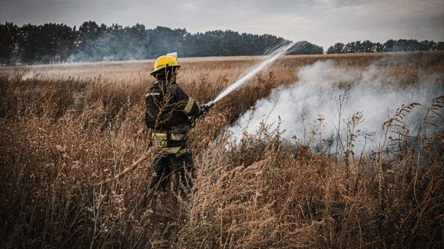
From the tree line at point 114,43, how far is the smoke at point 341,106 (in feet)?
85.7

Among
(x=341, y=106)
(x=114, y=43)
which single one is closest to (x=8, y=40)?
(x=114, y=43)

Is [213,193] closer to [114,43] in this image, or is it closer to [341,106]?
[341,106]

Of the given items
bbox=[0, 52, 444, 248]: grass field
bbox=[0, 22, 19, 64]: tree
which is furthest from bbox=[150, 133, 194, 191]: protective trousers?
bbox=[0, 22, 19, 64]: tree

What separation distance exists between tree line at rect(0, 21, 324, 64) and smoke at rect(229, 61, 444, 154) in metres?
26.1

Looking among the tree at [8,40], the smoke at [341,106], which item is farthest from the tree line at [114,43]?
the smoke at [341,106]

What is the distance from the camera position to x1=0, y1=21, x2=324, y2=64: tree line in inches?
1526

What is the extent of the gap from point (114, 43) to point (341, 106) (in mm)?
50828

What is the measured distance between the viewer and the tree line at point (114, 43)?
38.8 meters

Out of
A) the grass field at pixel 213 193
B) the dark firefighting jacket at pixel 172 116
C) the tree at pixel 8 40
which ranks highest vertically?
the tree at pixel 8 40

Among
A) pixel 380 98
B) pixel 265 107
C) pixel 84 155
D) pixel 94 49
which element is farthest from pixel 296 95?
pixel 94 49

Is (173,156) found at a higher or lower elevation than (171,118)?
lower

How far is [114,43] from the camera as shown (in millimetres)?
45312

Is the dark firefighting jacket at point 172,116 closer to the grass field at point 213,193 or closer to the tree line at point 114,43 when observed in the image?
the grass field at point 213,193

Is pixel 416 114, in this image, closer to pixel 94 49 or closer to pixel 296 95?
pixel 296 95
